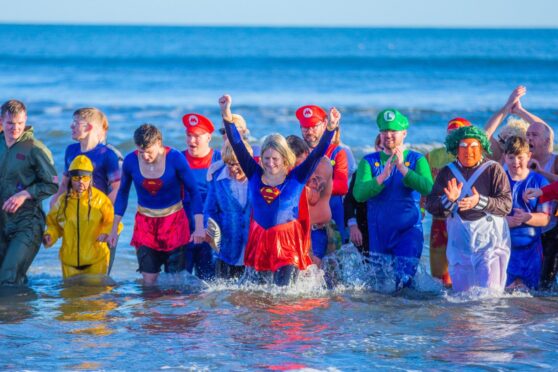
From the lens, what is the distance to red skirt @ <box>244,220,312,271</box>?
27.1ft

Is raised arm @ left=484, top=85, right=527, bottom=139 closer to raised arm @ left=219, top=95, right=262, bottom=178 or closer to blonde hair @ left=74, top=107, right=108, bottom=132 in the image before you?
raised arm @ left=219, top=95, right=262, bottom=178

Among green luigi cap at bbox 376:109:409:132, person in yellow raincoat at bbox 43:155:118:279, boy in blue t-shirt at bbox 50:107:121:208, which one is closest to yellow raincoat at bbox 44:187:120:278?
person in yellow raincoat at bbox 43:155:118:279

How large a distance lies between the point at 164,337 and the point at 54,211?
2009 mm

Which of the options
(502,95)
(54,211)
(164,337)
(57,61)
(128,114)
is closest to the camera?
(164,337)

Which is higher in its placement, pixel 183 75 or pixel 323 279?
pixel 183 75

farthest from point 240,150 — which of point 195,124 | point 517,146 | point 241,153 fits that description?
point 517,146

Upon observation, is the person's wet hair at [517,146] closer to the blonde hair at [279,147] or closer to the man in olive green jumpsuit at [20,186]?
the blonde hair at [279,147]

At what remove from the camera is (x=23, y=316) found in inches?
→ 330

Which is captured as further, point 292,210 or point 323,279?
point 323,279

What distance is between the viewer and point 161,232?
8.91 m

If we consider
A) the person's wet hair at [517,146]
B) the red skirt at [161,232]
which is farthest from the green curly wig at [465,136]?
the red skirt at [161,232]

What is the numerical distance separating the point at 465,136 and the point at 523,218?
106 cm

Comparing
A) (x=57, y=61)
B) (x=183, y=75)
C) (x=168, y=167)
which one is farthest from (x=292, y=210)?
(x=57, y=61)

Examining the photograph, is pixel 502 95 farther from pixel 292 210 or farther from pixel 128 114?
pixel 292 210
